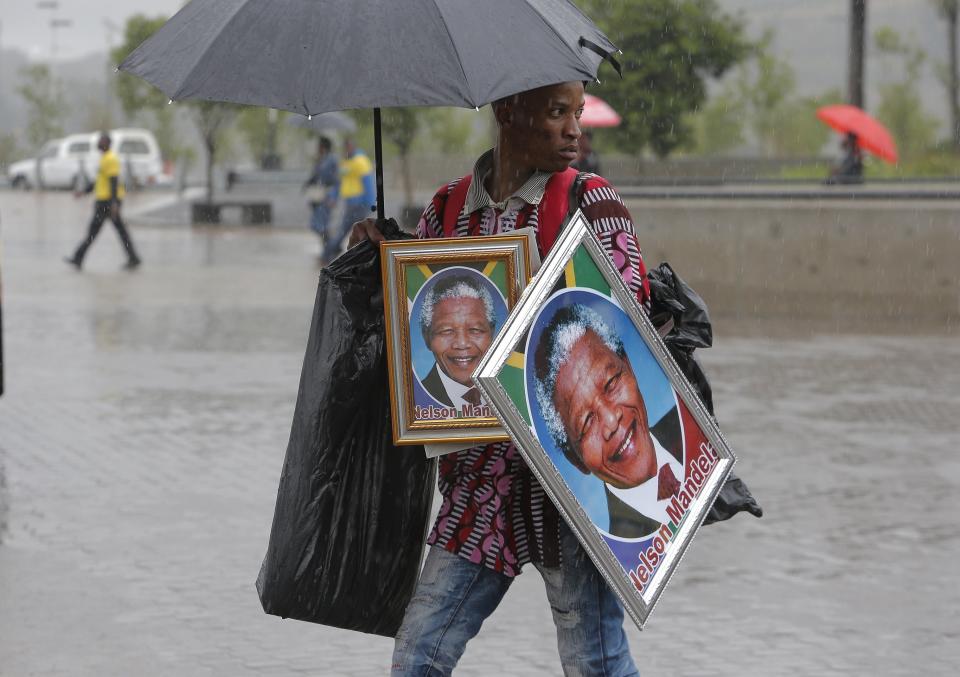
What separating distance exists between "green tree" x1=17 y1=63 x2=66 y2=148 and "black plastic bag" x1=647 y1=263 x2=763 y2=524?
67139 millimetres

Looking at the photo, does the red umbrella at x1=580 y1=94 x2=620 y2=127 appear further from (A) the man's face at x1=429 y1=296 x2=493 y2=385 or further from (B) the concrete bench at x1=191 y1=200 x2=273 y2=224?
(A) the man's face at x1=429 y1=296 x2=493 y2=385

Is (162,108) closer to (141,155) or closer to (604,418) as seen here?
(141,155)

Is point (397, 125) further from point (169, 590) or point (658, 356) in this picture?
point (658, 356)

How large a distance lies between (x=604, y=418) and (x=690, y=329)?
1.21 ft

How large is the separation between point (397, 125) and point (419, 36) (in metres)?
29.8

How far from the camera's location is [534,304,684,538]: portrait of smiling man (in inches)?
130

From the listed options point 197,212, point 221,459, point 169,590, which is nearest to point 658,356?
point 169,590

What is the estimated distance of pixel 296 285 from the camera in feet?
62.8

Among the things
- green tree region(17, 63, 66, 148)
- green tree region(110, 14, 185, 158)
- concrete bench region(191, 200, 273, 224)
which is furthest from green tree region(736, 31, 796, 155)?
green tree region(17, 63, 66, 148)

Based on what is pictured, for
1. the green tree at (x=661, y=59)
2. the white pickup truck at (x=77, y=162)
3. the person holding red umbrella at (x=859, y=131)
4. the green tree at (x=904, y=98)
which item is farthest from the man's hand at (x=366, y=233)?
the white pickup truck at (x=77, y=162)

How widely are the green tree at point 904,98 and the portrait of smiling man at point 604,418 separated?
1408 inches

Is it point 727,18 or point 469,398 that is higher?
point 727,18

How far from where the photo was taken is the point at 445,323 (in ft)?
11.5

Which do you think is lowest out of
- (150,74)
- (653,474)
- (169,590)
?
(169,590)
